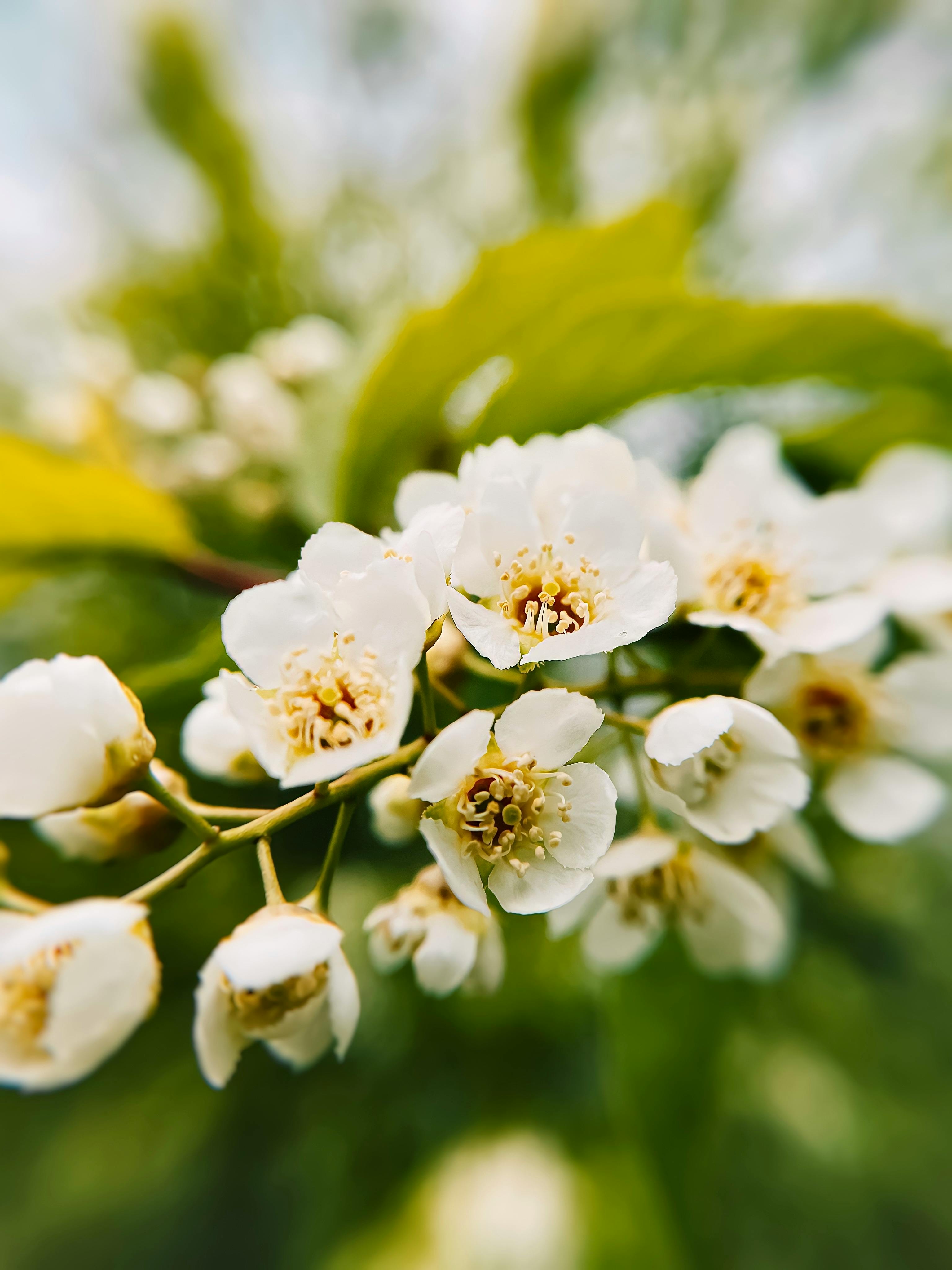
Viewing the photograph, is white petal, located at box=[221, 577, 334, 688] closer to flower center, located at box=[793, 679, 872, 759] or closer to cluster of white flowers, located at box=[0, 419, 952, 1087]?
cluster of white flowers, located at box=[0, 419, 952, 1087]

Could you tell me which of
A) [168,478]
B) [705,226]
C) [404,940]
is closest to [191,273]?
[168,478]

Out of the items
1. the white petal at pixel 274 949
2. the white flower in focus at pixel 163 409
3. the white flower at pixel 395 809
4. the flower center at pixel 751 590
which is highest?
the white flower in focus at pixel 163 409

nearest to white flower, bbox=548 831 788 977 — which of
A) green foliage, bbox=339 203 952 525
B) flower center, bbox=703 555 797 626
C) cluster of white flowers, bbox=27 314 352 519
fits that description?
flower center, bbox=703 555 797 626

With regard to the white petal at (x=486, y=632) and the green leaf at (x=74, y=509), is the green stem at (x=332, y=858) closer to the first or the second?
the white petal at (x=486, y=632)

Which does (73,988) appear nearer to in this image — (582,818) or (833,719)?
(582,818)

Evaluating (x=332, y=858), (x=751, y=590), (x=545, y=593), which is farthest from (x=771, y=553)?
(x=332, y=858)

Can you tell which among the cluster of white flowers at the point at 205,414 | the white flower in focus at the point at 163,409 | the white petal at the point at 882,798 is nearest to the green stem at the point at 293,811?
the white petal at the point at 882,798

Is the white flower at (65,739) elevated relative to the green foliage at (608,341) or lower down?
lower down
